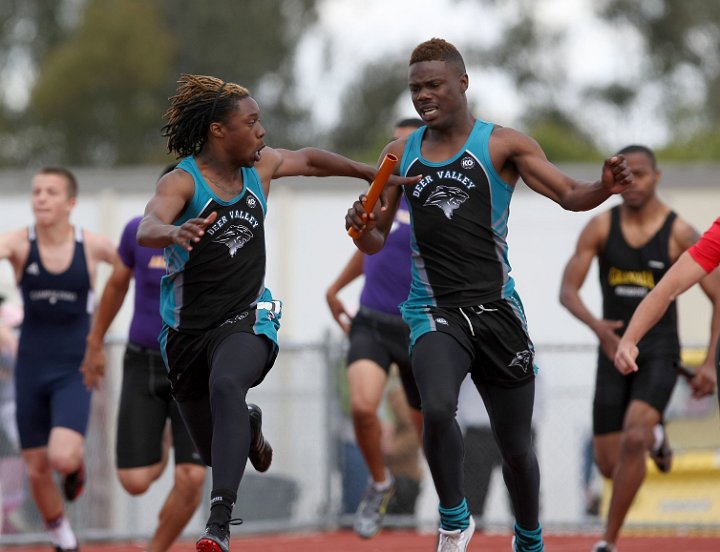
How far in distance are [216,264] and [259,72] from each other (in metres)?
39.6

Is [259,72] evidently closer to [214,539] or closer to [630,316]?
[630,316]

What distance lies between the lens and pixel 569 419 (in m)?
13.0

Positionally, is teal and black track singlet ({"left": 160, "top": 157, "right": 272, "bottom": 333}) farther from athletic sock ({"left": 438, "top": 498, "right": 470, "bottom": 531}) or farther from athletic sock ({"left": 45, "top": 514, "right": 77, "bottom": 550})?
athletic sock ({"left": 45, "top": 514, "right": 77, "bottom": 550})

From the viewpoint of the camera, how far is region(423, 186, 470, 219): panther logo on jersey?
6.84 m

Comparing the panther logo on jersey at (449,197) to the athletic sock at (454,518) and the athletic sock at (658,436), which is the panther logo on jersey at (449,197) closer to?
the athletic sock at (454,518)

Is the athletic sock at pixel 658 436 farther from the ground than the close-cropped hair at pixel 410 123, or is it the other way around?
the close-cropped hair at pixel 410 123

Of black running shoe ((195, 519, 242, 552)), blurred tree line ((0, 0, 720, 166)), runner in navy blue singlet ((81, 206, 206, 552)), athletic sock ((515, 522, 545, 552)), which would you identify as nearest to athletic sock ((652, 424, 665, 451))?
athletic sock ((515, 522, 545, 552))

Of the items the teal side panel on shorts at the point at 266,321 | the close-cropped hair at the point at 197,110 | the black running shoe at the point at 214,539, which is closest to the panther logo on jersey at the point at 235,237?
the teal side panel on shorts at the point at 266,321

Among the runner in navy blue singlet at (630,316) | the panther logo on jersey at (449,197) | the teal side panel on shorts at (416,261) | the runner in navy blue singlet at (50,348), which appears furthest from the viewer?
the runner in navy blue singlet at (50,348)

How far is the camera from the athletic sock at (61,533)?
9641 millimetres

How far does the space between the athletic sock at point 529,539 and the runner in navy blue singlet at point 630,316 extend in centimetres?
199

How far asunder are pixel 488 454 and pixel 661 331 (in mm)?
3529

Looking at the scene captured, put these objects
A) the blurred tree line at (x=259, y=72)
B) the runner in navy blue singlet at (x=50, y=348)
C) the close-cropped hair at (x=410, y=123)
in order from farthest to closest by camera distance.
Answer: the blurred tree line at (x=259, y=72) < the close-cropped hair at (x=410, y=123) < the runner in navy blue singlet at (x=50, y=348)

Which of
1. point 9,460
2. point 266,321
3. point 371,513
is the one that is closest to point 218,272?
point 266,321
